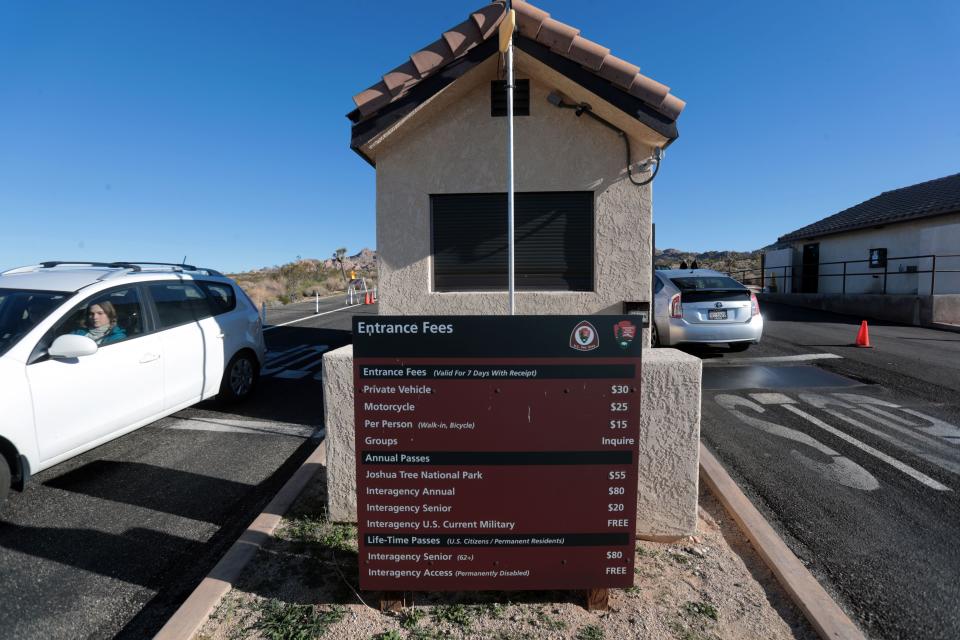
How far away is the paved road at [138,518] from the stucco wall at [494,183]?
6.69 feet

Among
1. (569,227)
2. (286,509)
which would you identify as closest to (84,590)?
(286,509)

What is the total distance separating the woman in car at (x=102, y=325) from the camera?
4531 mm

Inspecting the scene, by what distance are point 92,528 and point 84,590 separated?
32.0 inches

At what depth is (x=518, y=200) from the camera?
4953mm

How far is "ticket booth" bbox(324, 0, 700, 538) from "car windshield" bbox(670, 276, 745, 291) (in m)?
4.76

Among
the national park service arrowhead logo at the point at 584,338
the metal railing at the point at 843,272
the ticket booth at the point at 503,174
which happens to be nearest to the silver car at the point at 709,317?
the ticket booth at the point at 503,174

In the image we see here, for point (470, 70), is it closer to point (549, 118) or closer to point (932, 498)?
point (549, 118)

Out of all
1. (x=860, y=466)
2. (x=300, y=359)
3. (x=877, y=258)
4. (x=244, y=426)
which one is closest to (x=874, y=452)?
(x=860, y=466)

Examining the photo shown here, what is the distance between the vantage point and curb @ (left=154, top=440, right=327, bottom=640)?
240 cm

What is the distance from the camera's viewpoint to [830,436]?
5.21 meters

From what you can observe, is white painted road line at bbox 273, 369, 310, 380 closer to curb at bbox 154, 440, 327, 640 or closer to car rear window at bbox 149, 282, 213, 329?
car rear window at bbox 149, 282, 213, 329

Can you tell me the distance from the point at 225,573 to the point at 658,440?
8.63 ft

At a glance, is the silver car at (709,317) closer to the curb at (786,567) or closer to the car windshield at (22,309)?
the curb at (786,567)

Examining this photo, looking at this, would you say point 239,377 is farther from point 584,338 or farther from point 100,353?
point 584,338
